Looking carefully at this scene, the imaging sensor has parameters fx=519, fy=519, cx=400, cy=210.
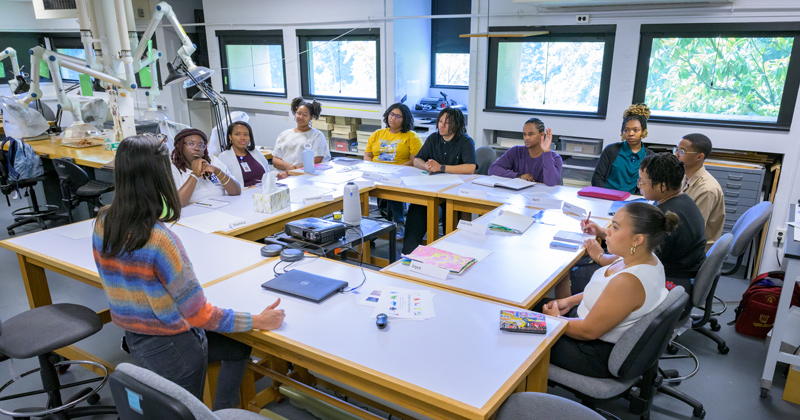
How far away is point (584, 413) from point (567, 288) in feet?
4.20

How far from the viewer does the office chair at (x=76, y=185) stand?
14.6 ft

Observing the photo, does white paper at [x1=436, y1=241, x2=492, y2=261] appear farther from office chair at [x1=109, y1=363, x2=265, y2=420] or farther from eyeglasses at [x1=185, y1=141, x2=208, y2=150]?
eyeglasses at [x1=185, y1=141, x2=208, y2=150]

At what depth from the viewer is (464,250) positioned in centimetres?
249

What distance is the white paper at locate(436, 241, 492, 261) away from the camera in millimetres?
2425

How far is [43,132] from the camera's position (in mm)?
5793

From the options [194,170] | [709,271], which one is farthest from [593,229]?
[194,170]

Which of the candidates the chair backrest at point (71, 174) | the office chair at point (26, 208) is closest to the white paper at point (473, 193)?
the chair backrest at point (71, 174)

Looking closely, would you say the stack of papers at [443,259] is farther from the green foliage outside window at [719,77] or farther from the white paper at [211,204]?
the green foliage outside window at [719,77]

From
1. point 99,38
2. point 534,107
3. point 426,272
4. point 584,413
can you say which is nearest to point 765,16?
point 534,107

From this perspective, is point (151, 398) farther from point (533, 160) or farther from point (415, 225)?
point (533, 160)

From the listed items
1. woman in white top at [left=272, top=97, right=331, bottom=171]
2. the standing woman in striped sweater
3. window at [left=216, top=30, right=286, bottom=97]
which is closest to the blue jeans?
the standing woman in striped sweater

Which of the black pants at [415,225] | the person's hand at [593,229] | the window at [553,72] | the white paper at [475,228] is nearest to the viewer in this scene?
the person's hand at [593,229]

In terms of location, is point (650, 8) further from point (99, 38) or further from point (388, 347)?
point (99, 38)

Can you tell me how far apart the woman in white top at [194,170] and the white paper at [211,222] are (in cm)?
25
